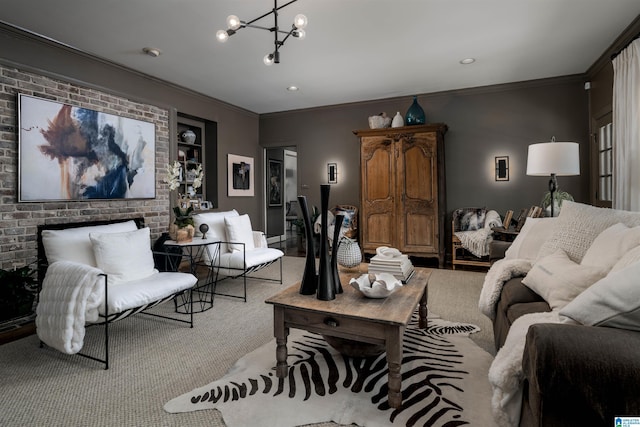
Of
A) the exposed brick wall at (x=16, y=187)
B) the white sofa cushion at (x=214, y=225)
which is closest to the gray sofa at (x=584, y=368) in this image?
the white sofa cushion at (x=214, y=225)

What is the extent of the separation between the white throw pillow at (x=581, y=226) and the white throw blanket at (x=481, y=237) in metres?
2.46

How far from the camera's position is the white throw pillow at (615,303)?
41.0 inches

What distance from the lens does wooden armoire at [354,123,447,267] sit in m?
5.07

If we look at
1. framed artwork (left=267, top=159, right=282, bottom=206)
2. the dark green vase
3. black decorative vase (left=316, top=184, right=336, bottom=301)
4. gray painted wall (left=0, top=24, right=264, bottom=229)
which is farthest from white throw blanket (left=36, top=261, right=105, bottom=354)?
framed artwork (left=267, top=159, right=282, bottom=206)

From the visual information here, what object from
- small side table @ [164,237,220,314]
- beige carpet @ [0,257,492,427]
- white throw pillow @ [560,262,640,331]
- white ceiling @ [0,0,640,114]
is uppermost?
white ceiling @ [0,0,640,114]

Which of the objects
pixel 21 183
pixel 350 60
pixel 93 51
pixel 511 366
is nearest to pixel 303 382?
pixel 511 366

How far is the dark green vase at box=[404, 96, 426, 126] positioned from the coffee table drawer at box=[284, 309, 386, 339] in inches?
163

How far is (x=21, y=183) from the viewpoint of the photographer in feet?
10.8

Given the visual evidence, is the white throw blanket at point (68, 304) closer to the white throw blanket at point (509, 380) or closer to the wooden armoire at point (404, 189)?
the white throw blanket at point (509, 380)

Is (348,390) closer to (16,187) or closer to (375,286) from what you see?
(375,286)

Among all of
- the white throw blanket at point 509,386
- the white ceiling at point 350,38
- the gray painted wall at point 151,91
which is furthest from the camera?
the gray painted wall at point 151,91

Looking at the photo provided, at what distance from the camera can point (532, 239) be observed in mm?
2514

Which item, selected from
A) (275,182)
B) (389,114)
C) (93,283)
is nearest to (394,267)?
(93,283)

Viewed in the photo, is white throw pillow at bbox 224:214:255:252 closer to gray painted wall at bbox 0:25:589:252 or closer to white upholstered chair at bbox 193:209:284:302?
white upholstered chair at bbox 193:209:284:302
